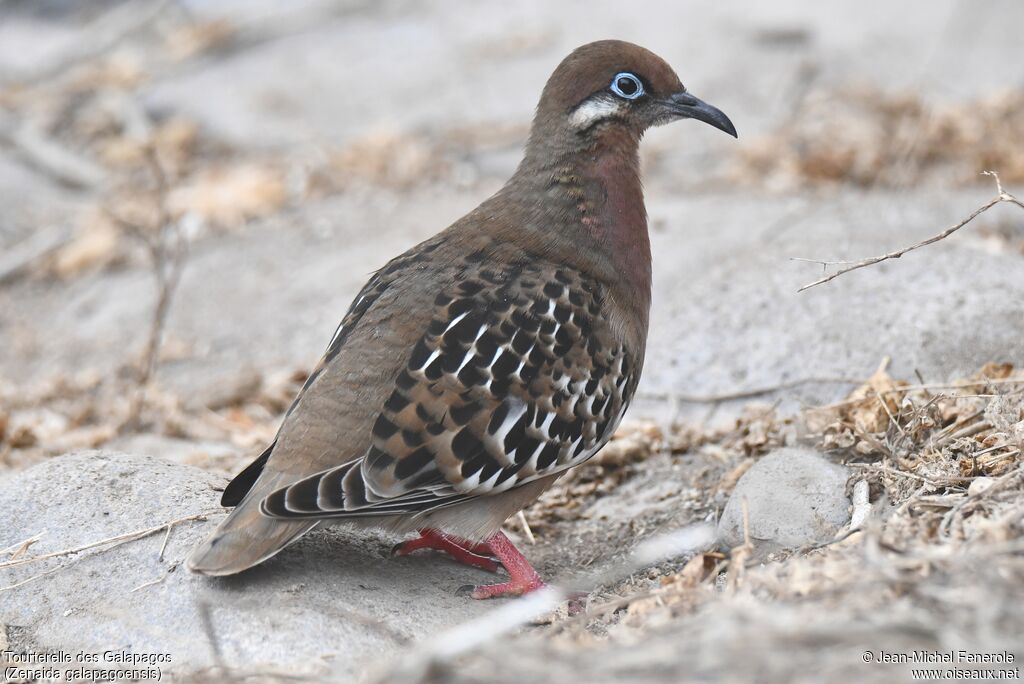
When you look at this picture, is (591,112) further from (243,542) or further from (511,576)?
(243,542)

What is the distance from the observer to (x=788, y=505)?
4.28 metres

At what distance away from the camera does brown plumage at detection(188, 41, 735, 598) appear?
393 centimetres

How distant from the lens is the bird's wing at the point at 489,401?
3900 mm

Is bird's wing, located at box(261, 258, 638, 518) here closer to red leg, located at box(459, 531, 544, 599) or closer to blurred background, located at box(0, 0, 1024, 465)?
red leg, located at box(459, 531, 544, 599)

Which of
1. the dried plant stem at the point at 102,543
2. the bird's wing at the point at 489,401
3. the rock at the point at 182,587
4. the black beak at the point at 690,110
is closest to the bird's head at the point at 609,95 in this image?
the black beak at the point at 690,110

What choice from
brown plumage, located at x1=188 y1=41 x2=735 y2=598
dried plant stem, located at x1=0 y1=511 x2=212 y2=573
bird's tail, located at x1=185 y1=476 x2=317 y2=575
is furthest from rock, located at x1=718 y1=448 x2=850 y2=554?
dried plant stem, located at x1=0 y1=511 x2=212 y2=573

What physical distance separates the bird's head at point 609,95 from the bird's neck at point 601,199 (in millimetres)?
49

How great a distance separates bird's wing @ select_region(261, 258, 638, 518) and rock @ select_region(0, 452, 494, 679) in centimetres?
31

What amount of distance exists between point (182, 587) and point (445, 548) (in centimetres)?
108

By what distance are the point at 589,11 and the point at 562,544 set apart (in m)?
8.81

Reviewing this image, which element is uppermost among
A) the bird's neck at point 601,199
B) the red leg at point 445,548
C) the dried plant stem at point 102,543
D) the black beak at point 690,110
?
the black beak at point 690,110

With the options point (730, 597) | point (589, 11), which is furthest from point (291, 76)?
point (730, 597)

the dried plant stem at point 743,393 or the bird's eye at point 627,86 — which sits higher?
the bird's eye at point 627,86

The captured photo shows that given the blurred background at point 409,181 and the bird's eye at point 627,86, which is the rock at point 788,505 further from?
the bird's eye at point 627,86
